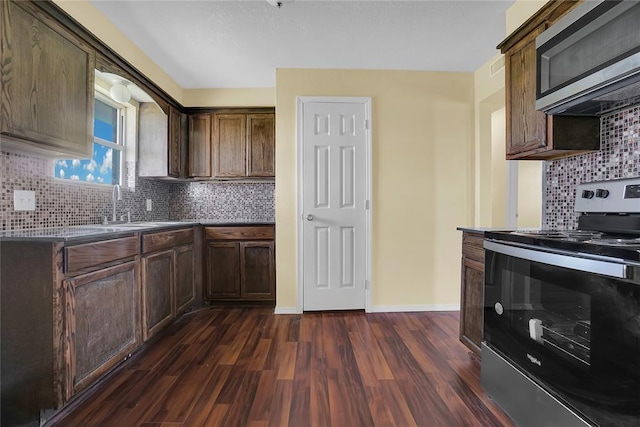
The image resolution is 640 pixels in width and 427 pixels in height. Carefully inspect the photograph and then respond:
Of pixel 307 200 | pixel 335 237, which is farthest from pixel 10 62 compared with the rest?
pixel 335 237

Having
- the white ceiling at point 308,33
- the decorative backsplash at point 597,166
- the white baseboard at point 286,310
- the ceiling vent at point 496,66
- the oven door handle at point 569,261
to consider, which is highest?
the white ceiling at point 308,33

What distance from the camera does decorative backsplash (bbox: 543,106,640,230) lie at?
1567 mm

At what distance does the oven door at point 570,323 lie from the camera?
101cm

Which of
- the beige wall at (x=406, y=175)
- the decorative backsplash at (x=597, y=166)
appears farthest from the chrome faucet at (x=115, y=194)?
the decorative backsplash at (x=597, y=166)

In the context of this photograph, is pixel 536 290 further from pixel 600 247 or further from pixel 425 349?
pixel 425 349

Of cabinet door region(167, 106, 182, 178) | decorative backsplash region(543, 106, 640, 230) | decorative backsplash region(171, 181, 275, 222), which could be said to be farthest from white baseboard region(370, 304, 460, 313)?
cabinet door region(167, 106, 182, 178)

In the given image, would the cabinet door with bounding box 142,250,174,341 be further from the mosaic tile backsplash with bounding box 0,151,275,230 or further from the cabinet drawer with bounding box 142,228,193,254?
→ the mosaic tile backsplash with bounding box 0,151,275,230

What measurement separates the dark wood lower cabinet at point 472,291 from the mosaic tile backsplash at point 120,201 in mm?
2371

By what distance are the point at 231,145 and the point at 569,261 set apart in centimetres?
332

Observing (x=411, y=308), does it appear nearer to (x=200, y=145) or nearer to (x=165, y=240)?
(x=165, y=240)

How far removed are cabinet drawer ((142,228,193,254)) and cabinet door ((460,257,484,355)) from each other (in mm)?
2278

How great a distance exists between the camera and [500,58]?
2850mm

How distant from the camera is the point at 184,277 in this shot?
9.95ft

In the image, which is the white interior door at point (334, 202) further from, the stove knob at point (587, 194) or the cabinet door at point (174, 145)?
the stove knob at point (587, 194)
